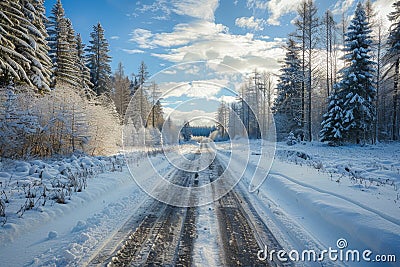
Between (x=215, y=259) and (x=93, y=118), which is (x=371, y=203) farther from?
(x=93, y=118)

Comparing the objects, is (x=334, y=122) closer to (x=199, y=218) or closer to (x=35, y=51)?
(x=199, y=218)

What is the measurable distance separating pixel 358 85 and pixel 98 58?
32.1 metres

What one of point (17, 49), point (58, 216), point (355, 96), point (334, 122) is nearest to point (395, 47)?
point (355, 96)

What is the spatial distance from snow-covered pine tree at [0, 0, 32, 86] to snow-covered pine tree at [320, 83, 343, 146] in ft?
73.6

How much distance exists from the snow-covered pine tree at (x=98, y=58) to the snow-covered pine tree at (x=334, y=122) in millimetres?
28427

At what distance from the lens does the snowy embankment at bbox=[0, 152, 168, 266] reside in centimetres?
327

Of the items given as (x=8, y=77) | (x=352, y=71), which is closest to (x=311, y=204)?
(x=8, y=77)

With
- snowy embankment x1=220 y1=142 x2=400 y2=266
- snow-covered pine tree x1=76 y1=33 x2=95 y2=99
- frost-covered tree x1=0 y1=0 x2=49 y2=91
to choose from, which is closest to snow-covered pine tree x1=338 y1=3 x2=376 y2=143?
snowy embankment x1=220 y1=142 x2=400 y2=266

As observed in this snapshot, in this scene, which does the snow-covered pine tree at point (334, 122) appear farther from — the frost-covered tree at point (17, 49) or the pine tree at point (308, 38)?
the frost-covered tree at point (17, 49)

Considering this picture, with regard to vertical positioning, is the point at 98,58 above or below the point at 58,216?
above

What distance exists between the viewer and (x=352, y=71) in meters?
20.6

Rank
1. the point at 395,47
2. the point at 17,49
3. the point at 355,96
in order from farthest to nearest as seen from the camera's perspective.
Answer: the point at 395,47 → the point at 355,96 → the point at 17,49

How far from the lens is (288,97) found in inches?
1121

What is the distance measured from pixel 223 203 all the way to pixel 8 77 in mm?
14279
